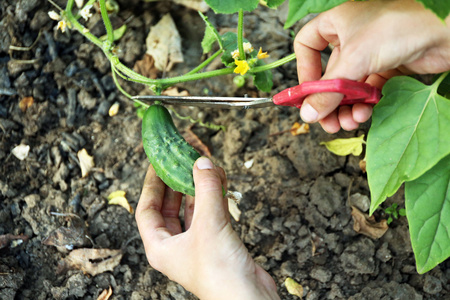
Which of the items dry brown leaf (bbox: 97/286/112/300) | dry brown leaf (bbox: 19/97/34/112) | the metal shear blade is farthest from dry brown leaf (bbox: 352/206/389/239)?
dry brown leaf (bbox: 19/97/34/112)

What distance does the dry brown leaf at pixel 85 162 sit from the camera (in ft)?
9.36

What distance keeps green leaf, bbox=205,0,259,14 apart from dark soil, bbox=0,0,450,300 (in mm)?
1135

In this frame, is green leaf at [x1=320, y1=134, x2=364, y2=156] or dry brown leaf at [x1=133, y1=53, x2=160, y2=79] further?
dry brown leaf at [x1=133, y1=53, x2=160, y2=79]

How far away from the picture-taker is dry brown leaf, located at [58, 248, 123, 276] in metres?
2.61

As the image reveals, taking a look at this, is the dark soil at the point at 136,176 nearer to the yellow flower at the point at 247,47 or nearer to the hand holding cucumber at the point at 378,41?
the yellow flower at the point at 247,47

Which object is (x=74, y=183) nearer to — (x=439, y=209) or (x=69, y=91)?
(x=69, y=91)

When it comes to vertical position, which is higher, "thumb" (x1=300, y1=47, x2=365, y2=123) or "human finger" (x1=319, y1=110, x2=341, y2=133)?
"thumb" (x1=300, y1=47, x2=365, y2=123)

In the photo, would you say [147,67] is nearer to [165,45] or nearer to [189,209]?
[165,45]

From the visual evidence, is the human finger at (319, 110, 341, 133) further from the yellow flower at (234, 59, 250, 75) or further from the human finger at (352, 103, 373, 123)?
the yellow flower at (234, 59, 250, 75)

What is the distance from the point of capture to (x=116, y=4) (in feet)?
10.3

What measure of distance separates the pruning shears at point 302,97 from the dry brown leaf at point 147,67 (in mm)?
774

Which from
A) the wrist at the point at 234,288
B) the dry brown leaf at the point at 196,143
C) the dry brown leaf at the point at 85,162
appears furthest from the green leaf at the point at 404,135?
the dry brown leaf at the point at 85,162

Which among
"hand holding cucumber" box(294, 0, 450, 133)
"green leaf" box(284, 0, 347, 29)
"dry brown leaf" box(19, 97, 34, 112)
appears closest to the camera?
"green leaf" box(284, 0, 347, 29)

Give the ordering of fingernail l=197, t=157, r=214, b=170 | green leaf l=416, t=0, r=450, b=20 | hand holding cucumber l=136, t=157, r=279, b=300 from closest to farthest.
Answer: green leaf l=416, t=0, r=450, b=20 < hand holding cucumber l=136, t=157, r=279, b=300 < fingernail l=197, t=157, r=214, b=170
